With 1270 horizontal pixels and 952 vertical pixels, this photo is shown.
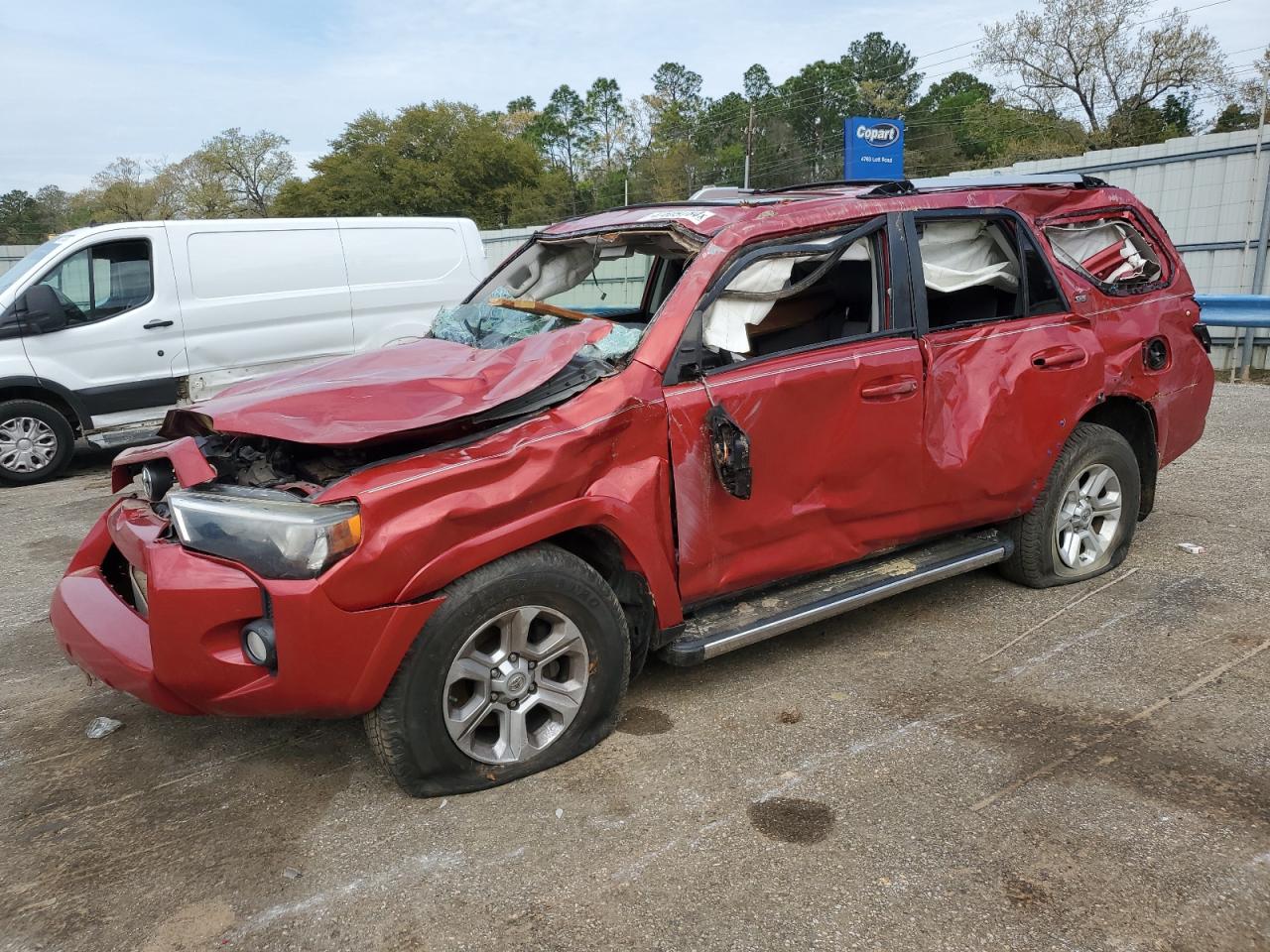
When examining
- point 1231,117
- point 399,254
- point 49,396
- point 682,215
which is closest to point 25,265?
point 49,396

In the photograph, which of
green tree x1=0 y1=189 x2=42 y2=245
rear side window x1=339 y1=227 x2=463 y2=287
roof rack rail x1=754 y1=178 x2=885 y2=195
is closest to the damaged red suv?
roof rack rail x1=754 y1=178 x2=885 y2=195

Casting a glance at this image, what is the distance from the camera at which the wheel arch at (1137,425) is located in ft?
15.0

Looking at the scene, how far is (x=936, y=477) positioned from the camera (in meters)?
3.90

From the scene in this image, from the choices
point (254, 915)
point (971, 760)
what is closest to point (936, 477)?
point (971, 760)

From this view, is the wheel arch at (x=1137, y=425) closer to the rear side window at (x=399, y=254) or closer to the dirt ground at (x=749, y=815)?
the dirt ground at (x=749, y=815)

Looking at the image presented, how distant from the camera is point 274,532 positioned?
2.61 meters

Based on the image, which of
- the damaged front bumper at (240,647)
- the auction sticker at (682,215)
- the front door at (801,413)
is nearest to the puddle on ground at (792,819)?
the front door at (801,413)

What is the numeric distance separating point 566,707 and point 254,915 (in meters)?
1.06

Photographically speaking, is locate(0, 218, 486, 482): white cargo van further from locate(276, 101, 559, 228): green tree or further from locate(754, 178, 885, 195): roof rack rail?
locate(276, 101, 559, 228): green tree

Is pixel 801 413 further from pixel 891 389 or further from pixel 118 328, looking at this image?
pixel 118 328

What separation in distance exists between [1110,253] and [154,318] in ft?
24.6

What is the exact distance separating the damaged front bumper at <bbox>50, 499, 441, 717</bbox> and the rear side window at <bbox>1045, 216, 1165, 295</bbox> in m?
3.53

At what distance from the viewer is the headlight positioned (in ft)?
8.46

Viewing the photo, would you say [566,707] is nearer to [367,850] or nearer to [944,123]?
[367,850]
